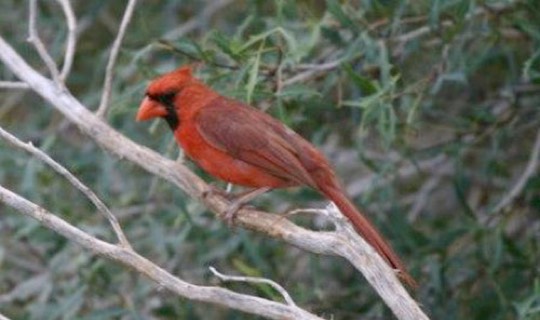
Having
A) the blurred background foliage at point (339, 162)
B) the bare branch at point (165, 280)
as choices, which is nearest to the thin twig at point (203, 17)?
the blurred background foliage at point (339, 162)

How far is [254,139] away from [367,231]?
1.69 ft

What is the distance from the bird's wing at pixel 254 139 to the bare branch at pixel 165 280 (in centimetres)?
75

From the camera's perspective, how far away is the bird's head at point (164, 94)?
499 centimetres

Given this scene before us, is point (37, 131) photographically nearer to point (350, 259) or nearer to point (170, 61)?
point (170, 61)

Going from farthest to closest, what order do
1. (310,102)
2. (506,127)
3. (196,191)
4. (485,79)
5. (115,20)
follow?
(115,20) → (485,79) → (506,127) → (310,102) → (196,191)

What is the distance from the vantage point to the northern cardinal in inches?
189

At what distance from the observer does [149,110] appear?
498cm

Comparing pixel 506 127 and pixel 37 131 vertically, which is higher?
pixel 37 131

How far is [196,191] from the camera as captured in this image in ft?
15.0

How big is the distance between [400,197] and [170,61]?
1.04m

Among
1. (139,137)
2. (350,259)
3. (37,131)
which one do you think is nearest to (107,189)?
(139,137)

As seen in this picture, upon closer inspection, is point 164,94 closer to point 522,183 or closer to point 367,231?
point 367,231

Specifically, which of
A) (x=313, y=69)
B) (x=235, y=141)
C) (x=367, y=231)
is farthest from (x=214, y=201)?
(x=313, y=69)

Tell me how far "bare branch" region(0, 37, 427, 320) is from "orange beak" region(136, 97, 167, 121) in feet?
0.81
